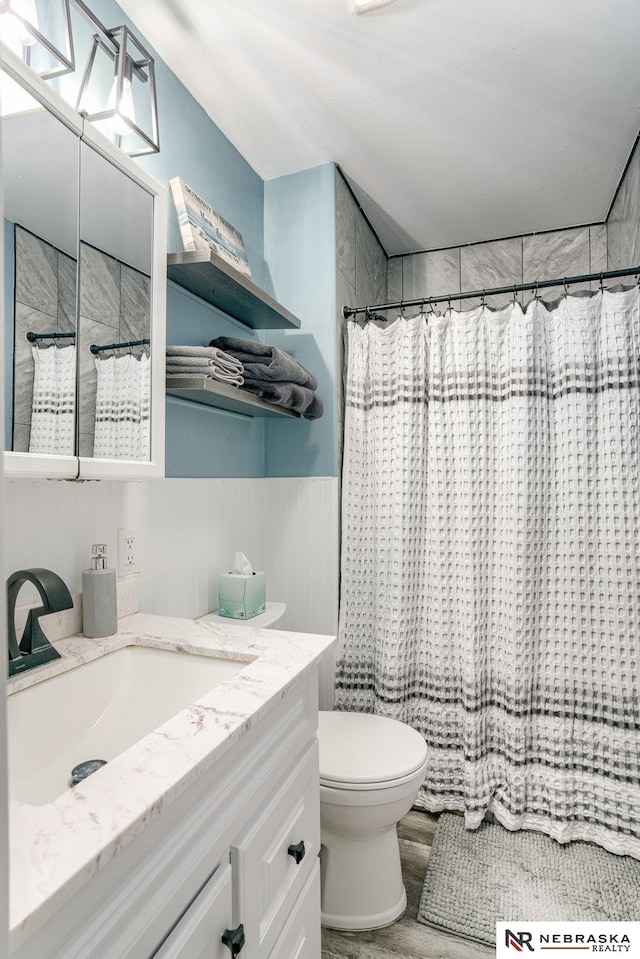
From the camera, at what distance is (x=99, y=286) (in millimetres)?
1117

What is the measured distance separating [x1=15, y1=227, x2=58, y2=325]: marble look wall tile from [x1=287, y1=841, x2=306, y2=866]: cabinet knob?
109cm

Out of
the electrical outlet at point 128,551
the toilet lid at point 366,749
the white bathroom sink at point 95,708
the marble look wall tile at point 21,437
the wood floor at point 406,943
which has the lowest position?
the wood floor at point 406,943

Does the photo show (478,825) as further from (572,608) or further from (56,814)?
(56,814)

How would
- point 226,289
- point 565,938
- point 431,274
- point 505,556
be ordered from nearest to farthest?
point 565,938, point 226,289, point 505,556, point 431,274

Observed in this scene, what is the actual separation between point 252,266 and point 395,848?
2.06 metres

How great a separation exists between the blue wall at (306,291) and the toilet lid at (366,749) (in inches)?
35.7

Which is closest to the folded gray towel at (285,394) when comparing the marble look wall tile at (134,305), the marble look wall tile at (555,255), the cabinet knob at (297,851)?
the marble look wall tile at (134,305)

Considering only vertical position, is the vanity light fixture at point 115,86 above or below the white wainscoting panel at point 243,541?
above

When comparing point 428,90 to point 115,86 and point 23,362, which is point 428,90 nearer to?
point 115,86

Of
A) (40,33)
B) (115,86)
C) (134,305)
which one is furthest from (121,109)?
(134,305)

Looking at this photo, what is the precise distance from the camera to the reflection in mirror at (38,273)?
0.92 meters

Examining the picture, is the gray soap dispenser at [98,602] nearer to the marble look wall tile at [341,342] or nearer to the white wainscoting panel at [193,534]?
the white wainscoting panel at [193,534]

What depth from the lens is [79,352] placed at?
1.06 metres

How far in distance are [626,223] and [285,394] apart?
1.51 meters
